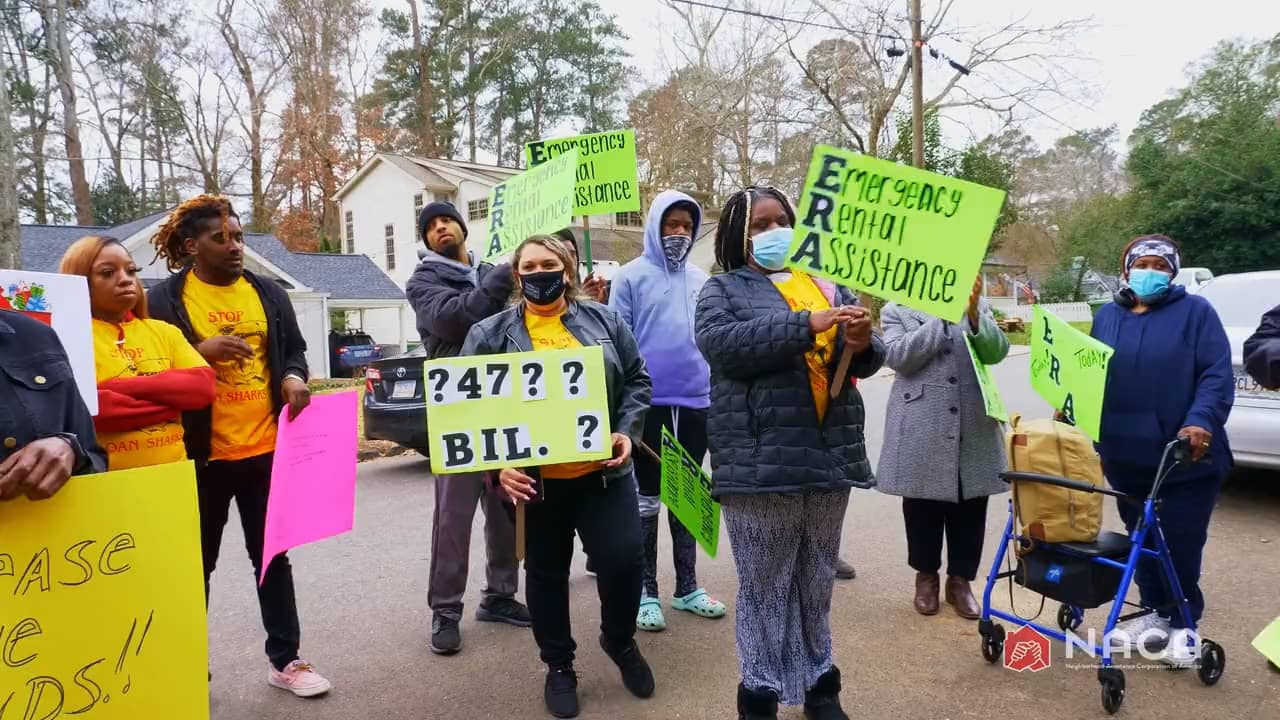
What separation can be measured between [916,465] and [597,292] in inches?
77.7

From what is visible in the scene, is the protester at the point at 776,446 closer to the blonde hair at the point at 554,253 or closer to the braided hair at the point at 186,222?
the blonde hair at the point at 554,253

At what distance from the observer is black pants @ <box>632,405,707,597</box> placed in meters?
4.11

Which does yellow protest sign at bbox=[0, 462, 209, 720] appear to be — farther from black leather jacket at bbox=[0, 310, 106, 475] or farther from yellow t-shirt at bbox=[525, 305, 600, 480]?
yellow t-shirt at bbox=[525, 305, 600, 480]

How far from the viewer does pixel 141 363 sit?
2.92 meters

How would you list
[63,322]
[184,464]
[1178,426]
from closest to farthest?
1. [184,464]
2. [63,322]
3. [1178,426]

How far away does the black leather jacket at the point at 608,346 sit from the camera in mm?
3256

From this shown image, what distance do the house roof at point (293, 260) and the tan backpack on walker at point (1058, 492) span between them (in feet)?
70.6

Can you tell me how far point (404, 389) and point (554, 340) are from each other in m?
5.03

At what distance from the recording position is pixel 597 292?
4.65 m

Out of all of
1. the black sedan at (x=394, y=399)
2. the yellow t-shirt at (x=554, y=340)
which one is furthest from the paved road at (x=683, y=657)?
the black sedan at (x=394, y=399)

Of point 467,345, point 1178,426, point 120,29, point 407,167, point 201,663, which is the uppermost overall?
point 120,29


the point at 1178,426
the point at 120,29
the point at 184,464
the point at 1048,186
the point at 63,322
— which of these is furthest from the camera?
the point at 1048,186

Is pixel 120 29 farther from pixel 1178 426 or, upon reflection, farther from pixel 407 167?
pixel 1178 426

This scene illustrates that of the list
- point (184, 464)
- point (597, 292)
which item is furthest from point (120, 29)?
point (184, 464)
